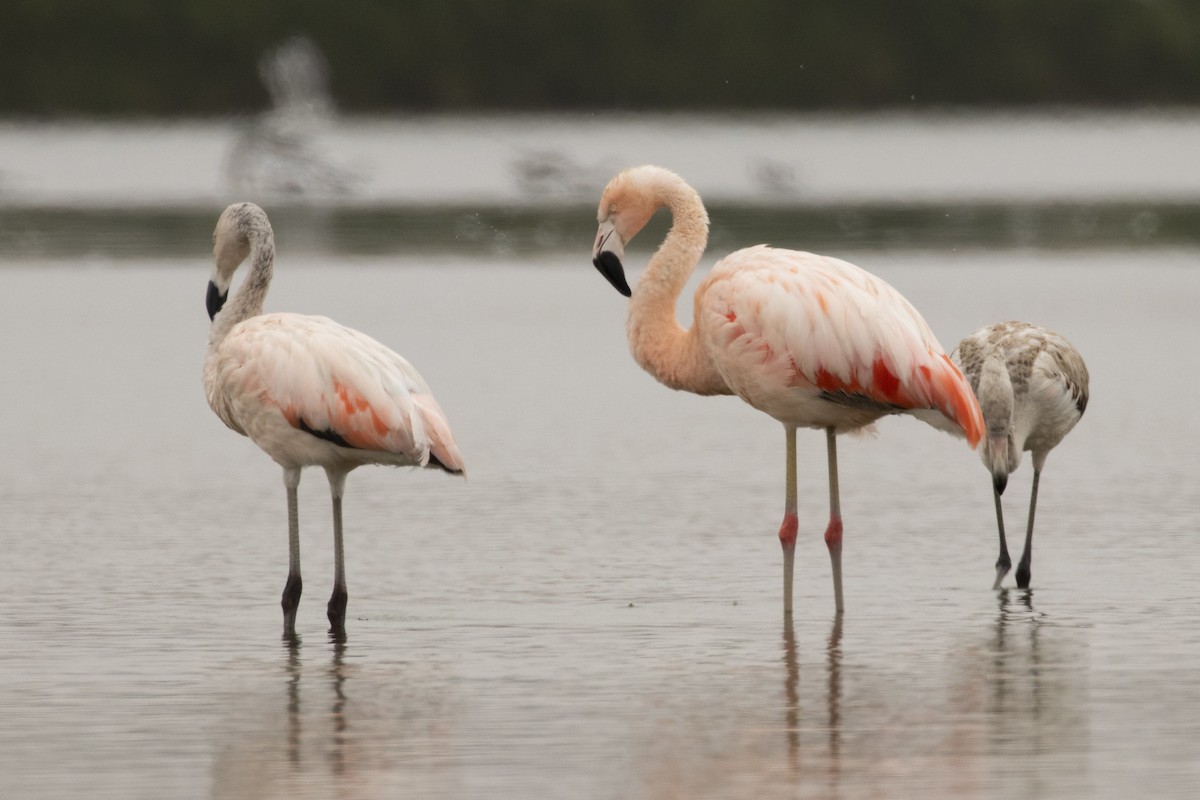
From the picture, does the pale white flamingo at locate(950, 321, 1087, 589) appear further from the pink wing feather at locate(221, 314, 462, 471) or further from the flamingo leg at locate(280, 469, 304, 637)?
the flamingo leg at locate(280, 469, 304, 637)

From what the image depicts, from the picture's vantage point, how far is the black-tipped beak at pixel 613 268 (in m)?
8.87

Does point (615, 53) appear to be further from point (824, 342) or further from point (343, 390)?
point (343, 390)

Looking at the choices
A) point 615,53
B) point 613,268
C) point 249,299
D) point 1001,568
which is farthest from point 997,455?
point 615,53

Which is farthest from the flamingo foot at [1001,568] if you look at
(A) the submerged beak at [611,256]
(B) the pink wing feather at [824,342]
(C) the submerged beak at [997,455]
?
(A) the submerged beak at [611,256]

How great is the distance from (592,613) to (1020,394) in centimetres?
200

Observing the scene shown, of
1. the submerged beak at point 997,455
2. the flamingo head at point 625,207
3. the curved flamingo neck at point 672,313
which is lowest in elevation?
the submerged beak at point 997,455

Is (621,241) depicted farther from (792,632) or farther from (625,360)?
(625,360)

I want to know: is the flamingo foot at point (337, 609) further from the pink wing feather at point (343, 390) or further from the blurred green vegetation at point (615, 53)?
the blurred green vegetation at point (615, 53)

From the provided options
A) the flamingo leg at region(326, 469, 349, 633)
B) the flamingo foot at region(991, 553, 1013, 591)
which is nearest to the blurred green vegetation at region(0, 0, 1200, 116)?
the flamingo foot at region(991, 553, 1013, 591)

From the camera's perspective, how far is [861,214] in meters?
35.2

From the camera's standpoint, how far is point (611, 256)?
8.96 metres

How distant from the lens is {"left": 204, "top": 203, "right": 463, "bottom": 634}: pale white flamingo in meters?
7.89

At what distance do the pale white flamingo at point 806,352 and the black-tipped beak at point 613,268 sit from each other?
11 centimetres

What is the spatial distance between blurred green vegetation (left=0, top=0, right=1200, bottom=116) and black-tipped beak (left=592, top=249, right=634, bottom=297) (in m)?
55.5
